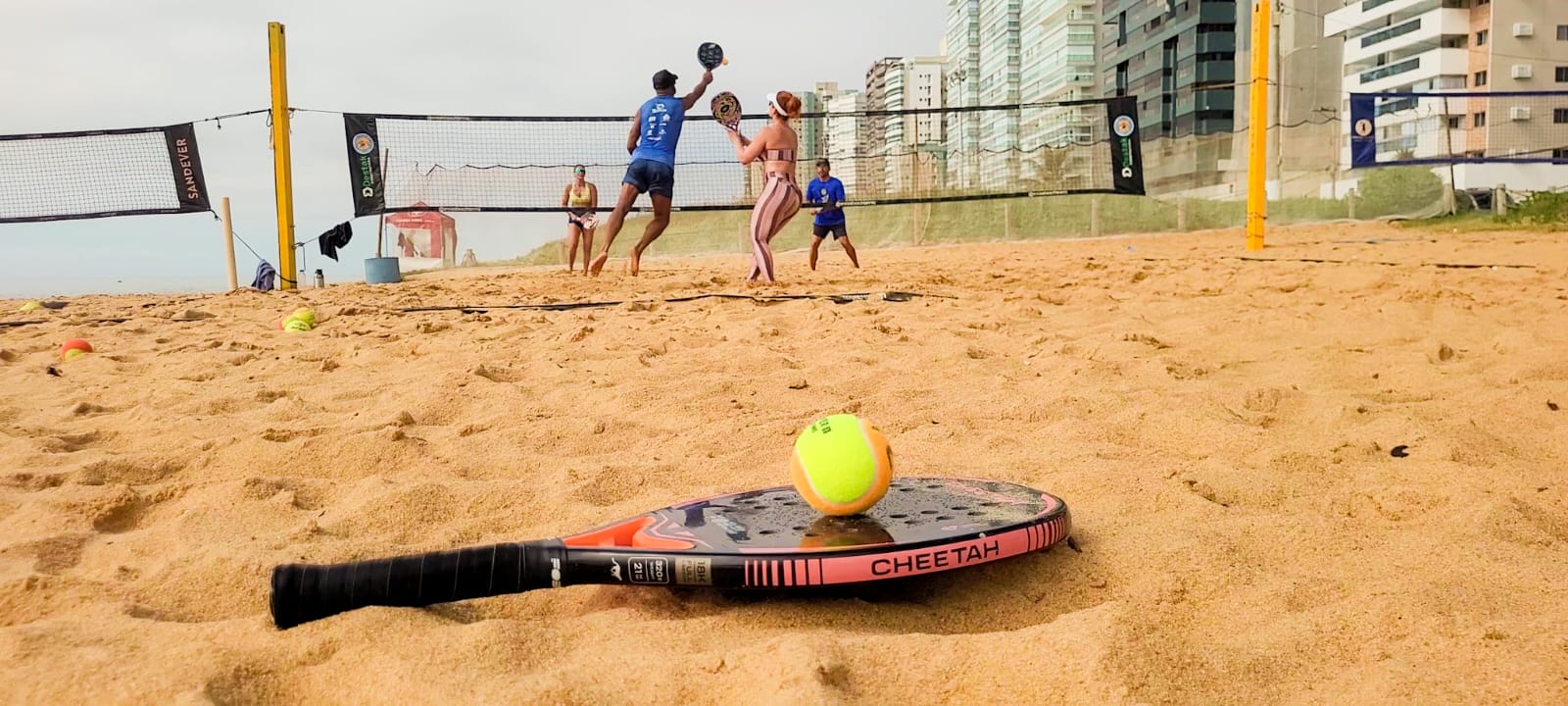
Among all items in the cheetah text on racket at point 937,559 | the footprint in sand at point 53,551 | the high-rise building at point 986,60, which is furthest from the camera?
the high-rise building at point 986,60

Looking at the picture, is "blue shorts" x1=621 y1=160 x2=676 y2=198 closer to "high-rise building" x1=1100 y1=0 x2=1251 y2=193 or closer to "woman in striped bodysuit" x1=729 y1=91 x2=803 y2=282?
"woman in striped bodysuit" x1=729 y1=91 x2=803 y2=282

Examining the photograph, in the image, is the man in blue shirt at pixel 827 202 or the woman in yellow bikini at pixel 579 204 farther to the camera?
the woman in yellow bikini at pixel 579 204

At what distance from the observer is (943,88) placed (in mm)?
67125

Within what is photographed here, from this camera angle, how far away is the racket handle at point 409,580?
170 centimetres

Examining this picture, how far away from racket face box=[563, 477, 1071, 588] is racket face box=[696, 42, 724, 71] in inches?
266

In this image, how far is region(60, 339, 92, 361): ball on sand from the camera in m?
4.98

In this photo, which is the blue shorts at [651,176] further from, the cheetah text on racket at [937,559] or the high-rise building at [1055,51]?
the high-rise building at [1055,51]

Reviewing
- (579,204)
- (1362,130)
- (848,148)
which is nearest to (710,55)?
(579,204)

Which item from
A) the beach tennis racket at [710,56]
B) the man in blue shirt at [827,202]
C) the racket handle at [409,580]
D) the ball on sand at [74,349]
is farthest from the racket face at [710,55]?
the racket handle at [409,580]

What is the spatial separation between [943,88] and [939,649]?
68726mm

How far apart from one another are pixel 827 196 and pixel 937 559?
894 centimetres

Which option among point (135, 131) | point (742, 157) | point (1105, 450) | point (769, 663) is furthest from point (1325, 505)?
point (135, 131)

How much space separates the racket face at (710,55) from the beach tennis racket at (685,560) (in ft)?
22.7

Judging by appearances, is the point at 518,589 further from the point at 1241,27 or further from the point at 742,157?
the point at 1241,27
